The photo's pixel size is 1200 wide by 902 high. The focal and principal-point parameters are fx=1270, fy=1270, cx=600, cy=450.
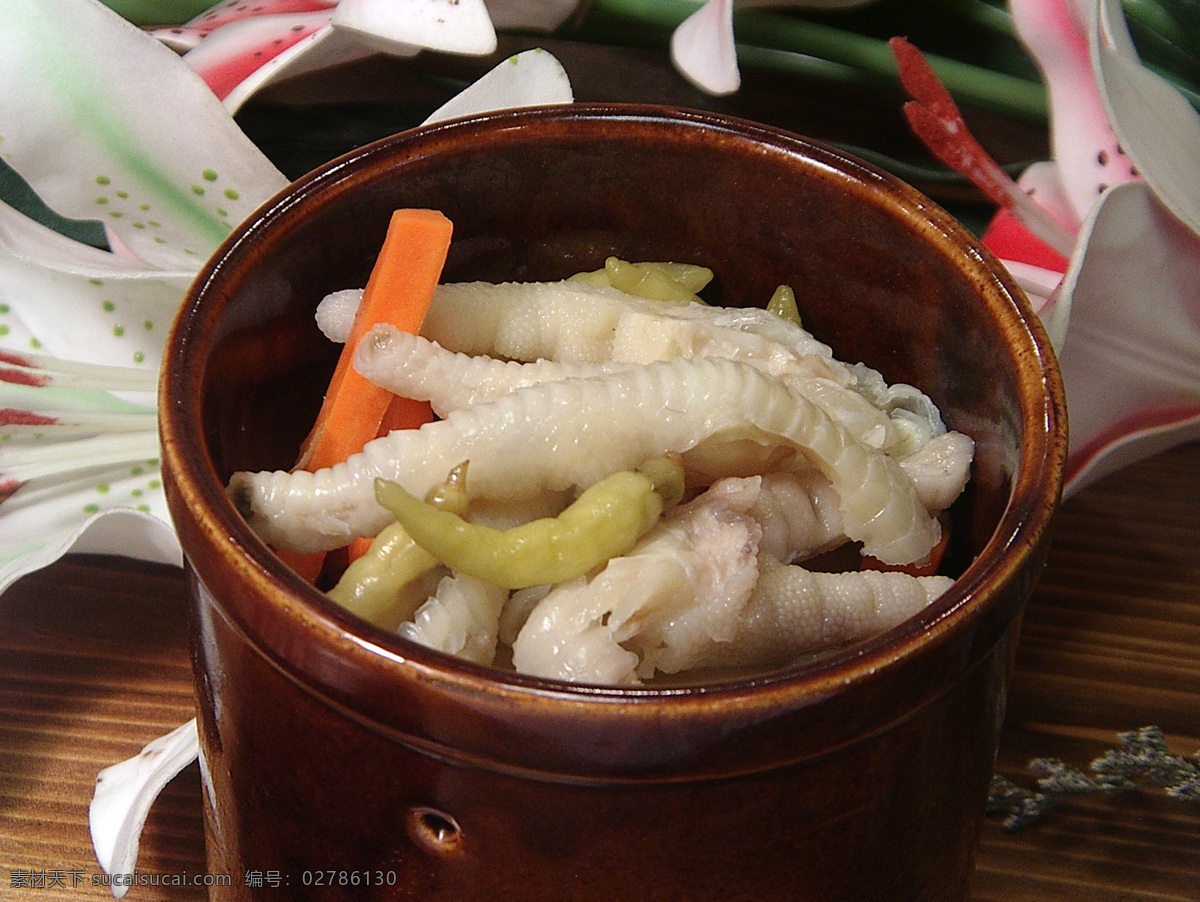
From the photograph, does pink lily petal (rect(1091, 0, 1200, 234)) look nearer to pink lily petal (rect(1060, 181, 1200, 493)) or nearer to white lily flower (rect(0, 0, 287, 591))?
pink lily petal (rect(1060, 181, 1200, 493))

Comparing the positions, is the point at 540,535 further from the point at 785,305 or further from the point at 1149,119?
the point at 1149,119

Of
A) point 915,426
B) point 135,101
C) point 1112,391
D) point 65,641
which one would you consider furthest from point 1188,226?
point 65,641

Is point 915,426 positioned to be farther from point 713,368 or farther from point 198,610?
point 198,610

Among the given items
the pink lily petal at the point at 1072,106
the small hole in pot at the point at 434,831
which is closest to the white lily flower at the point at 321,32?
the pink lily petal at the point at 1072,106

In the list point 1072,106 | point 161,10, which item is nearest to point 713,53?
point 1072,106

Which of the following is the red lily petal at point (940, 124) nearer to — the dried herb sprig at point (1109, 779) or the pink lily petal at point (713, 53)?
the pink lily petal at point (713, 53)
